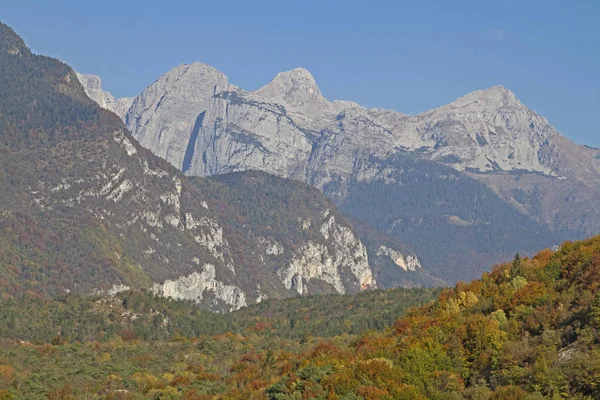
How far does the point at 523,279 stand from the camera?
143m

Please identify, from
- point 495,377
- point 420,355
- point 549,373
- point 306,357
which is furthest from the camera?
point 306,357

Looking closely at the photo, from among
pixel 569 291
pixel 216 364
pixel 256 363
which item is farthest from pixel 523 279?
pixel 216 364

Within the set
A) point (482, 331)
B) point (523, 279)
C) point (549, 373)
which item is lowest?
point (549, 373)

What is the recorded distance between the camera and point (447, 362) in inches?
4744

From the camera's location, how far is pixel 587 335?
110m

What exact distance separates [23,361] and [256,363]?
35.4 m

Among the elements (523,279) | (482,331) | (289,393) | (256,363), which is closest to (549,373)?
(482,331)

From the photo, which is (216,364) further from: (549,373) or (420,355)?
Result: (549,373)

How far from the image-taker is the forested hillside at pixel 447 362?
108688 mm

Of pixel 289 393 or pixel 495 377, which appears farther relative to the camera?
pixel 289 393

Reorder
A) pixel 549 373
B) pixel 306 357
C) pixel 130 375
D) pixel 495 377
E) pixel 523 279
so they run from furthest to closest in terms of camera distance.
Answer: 1. pixel 130 375
2. pixel 306 357
3. pixel 523 279
4. pixel 495 377
5. pixel 549 373

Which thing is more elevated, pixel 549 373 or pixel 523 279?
pixel 523 279

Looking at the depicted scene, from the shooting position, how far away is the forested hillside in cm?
10869

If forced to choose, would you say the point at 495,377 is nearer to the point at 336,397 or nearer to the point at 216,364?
the point at 336,397
